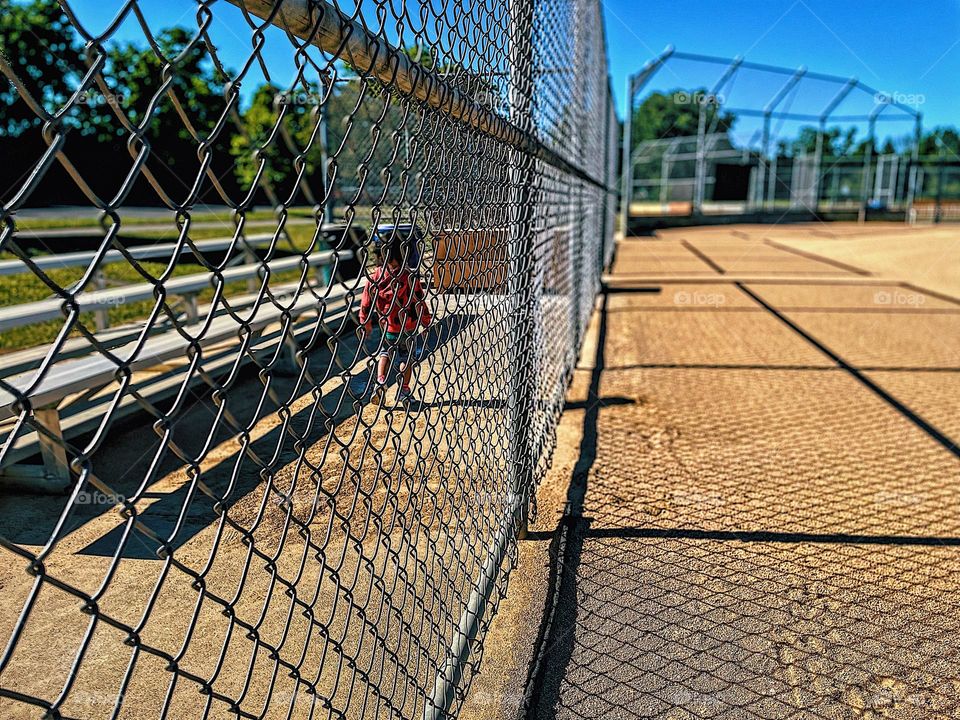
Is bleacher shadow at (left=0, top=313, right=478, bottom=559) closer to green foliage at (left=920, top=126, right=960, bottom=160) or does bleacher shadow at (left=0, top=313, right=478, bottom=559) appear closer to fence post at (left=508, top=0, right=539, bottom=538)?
fence post at (left=508, top=0, right=539, bottom=538)

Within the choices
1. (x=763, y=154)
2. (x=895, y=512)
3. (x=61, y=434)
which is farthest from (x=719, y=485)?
(x=763, y=154)

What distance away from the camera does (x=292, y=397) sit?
1150 millimetres

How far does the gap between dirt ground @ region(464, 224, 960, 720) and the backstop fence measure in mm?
297

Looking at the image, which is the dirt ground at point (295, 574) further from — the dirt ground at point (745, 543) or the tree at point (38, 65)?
the tree at point (38, 65)

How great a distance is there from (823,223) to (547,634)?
34037 mm

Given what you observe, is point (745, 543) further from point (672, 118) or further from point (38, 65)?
point (672, 118)

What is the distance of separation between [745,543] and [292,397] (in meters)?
2.44

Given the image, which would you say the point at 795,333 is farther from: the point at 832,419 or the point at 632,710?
the point at 632,710

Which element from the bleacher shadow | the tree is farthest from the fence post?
the tree

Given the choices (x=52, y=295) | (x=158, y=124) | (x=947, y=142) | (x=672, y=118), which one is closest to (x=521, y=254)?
(x=158, y=124)

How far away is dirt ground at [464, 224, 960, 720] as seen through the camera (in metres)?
2.17

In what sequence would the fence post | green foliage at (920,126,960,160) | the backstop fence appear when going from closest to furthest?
1. the backstop fence
2. the fence post
3. green foliage at (920,126,960,160)

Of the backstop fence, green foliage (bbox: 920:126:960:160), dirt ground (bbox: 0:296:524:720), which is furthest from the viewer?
green foliage (bbox: 920:126:960:160)

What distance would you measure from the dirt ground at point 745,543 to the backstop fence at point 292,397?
11.7 inches
